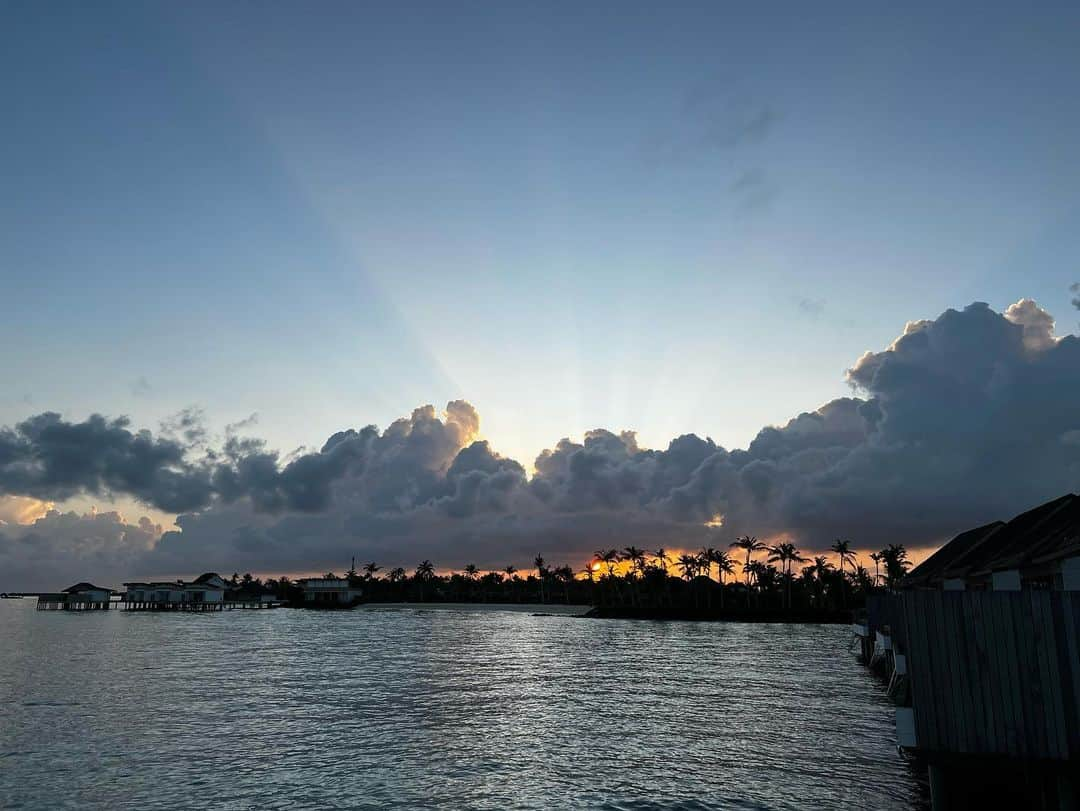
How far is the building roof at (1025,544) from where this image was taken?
28464mm

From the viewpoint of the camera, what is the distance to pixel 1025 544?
35719 millimetres

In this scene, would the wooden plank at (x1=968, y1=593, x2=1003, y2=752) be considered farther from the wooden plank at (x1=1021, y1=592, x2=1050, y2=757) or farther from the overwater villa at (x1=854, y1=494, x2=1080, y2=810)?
the wooden plank at (x1=1021, y1=592, x2=1050, y2=757)

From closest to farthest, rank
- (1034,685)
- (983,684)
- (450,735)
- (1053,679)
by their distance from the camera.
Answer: (1053,679) < (1034,685) < (983,684) < (450,735)

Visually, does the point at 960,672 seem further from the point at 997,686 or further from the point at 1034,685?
the point at 1034,685

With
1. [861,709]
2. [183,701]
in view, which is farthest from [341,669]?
[861,709]

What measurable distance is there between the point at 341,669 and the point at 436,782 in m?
39.1

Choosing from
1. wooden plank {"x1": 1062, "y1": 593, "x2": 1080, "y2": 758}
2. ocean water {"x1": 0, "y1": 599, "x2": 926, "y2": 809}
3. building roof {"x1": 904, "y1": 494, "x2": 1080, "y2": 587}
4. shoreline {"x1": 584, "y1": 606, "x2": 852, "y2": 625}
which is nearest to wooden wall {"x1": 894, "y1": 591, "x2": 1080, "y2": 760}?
wooden plank {"x1": 1062, "y1": 593, "x2": 1080, "y2": 758}

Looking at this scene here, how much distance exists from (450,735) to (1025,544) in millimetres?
28964

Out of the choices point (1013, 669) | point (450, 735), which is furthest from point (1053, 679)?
point (450, 735)

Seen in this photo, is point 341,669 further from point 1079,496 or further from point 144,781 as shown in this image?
point 1079,496

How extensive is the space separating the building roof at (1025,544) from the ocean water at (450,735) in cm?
933

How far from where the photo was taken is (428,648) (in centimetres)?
8406

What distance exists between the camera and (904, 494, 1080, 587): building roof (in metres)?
28.5

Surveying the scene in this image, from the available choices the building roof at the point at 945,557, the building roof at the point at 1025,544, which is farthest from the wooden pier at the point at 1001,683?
the building roof at the point at 945,557
